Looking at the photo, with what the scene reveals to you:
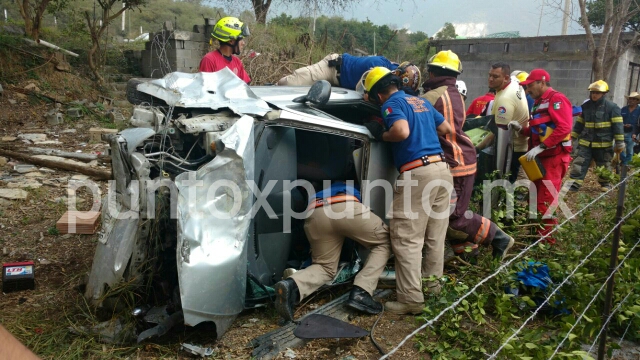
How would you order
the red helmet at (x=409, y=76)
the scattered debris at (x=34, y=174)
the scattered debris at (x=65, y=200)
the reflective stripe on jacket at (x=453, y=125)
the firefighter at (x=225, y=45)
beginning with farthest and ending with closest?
the scattered debris at (x=34, y=174) → the scattered debris at (x=65, y=200) → the firefighter at (x=225, y=45) → the red helmet at (x=409, y=76) → the reflective stripe on jacket at (x=453, y=125)

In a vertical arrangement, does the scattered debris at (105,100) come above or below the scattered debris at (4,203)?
above

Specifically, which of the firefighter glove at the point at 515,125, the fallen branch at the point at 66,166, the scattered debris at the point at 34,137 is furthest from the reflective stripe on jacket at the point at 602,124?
the scattered debris at the point at 34,137

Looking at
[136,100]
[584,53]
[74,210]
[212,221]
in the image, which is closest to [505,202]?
[212,221]

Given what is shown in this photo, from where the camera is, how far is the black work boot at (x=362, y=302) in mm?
3576

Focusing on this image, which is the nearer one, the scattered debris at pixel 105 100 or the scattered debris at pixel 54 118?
the scattered debris at pixel 54 118

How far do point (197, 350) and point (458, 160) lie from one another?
8.22 feet

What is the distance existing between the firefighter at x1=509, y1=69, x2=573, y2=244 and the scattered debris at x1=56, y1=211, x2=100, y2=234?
4240 millimetres

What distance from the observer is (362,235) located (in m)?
3.69

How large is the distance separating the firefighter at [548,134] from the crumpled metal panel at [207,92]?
2957mm

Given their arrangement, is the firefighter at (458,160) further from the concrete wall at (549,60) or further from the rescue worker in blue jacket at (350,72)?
the concrete wall at (549,60)

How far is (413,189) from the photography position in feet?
12.4

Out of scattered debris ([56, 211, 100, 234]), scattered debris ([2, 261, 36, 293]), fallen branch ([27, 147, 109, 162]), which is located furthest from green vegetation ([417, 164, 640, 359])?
fallen branch ([27, 147, 109, 162])

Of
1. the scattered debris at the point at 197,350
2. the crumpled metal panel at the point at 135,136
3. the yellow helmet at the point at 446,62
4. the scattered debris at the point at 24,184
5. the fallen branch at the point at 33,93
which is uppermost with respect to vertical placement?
the yellow helmet at the point at 446,62

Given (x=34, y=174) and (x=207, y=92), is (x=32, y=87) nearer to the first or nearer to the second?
(x=34, y=174)
